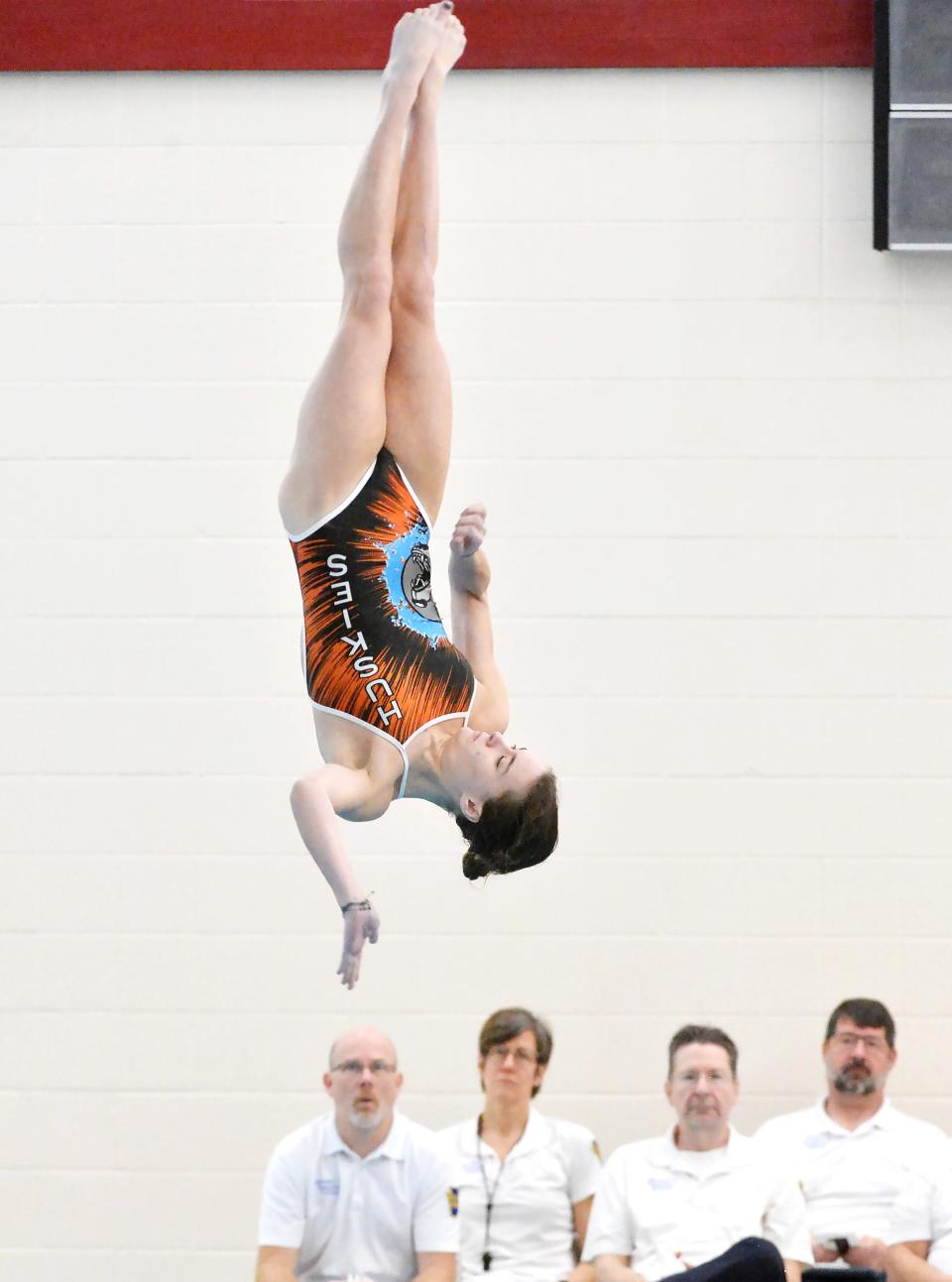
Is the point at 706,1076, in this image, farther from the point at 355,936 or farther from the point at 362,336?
the point at 362,336

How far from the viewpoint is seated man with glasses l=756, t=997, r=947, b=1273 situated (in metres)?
5.56

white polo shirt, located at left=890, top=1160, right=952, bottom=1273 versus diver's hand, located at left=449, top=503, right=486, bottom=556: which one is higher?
diver's hand, located at left=449, top=503, right=486, bottom=556

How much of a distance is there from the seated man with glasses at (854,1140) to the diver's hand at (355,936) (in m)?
2.76

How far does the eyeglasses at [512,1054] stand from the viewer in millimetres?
5676

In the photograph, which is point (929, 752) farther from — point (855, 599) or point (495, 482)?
point (495, 482)

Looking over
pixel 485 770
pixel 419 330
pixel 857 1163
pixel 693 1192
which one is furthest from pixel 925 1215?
pixel 419 330

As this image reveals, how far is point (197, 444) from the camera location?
247 inches

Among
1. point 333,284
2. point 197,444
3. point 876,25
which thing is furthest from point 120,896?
point 876,25

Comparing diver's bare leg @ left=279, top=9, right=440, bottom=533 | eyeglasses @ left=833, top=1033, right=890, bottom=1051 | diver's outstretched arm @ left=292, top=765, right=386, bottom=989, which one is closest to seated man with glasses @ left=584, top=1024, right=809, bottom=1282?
eyeglasses @ left=833, top=1033, right=890, bottom=1051

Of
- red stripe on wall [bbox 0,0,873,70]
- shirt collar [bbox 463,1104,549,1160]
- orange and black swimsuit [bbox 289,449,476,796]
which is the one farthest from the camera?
red stripe on wall [bbox 0,0,873,70]

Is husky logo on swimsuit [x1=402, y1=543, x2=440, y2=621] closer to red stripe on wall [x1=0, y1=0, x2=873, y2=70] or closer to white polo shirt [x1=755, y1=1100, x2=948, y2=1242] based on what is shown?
white polo shirt [x1=755, y1=1100, x2=948, y2=1242]

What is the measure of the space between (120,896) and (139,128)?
273cm

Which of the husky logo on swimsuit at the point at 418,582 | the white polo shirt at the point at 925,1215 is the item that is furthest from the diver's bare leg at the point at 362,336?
the white polo shirt at the point at 925,1215

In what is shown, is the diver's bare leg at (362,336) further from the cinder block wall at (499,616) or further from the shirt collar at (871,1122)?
the shirt collar at (871,1122)
